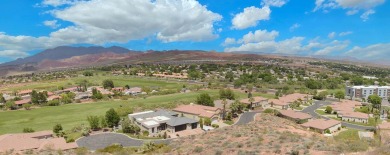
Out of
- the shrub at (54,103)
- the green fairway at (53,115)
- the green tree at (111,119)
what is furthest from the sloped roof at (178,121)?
the shrub at (54,103)

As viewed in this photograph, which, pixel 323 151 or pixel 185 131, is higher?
pixel 323 151

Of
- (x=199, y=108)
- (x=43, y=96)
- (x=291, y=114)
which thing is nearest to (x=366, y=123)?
(x=291, y=114)

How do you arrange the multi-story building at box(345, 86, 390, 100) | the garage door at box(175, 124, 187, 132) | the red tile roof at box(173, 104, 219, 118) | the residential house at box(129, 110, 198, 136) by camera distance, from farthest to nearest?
the multi-story building at box(345, 86, 390, 100) → the red tile roof at box(173, 104, 219, 118) → the garage door at box(175, 124, 187, 132) → the residential house at box(129, 110, 198, 136)

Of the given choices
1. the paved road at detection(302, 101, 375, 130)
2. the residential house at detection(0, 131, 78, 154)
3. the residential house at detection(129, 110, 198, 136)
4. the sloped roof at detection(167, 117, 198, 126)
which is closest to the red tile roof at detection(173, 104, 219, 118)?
the residential house at detection(129, 110, 198, 136)

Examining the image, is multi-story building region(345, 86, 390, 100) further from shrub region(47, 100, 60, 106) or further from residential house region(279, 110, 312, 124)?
shrub region(47, 100, 60, 106)

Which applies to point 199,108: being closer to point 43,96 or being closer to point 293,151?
point 293,151

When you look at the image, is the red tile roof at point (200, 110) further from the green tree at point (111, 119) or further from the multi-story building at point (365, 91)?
the multi-story building at point (365, 91)
